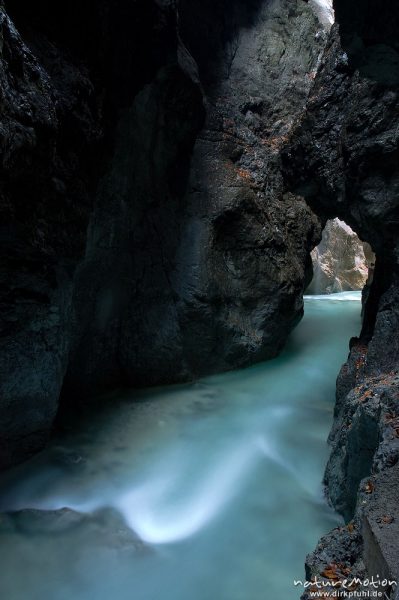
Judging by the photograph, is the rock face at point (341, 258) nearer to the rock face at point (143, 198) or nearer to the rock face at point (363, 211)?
the rock face at point (143, 198)

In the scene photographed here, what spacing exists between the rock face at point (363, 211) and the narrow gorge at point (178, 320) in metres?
0.02

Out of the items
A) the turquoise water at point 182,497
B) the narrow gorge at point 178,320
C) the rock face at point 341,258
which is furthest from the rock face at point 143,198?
the rock face at point 341,258

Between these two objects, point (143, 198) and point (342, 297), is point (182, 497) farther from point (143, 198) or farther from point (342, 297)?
point (342, 297)

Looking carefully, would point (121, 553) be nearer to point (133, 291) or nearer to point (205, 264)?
point (133, 291)

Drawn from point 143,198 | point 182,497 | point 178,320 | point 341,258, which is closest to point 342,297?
point 341,258

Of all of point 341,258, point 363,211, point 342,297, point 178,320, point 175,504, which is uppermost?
point 363,211

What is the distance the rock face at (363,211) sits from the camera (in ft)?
7.68

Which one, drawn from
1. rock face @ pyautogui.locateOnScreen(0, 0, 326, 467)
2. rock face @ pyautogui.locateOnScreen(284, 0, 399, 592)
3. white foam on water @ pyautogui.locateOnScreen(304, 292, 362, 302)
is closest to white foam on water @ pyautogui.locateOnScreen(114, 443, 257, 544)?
rock face @ pyautogui.locateOnScreen(284, 0, 399, 592)

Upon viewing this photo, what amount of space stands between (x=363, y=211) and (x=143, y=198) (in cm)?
408

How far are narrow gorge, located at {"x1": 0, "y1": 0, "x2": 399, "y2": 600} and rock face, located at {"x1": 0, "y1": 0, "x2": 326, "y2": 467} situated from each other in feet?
0.11

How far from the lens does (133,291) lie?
7.71 m

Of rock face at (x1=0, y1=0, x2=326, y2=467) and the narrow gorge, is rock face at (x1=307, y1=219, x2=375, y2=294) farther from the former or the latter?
the narrow gorge

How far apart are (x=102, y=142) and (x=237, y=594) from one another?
207 inches

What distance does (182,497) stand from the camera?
478 cm
